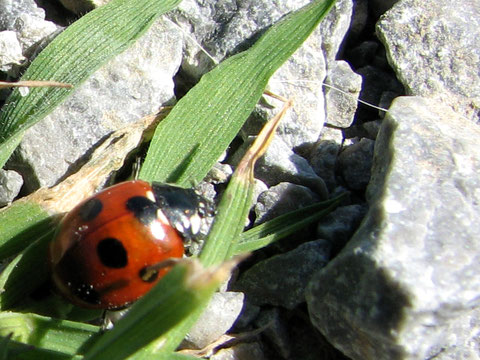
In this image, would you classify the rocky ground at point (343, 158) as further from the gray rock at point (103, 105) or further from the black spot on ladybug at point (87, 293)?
the black spot on ladybug at point (87, 293)

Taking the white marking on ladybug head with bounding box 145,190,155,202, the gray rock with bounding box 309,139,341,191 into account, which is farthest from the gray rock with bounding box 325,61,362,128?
the white marking on ladybug head with bounding box 145,190,155,202

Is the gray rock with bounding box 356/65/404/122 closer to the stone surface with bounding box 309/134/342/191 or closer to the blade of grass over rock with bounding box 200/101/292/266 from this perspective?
the stone surface with bounding box 309/134/342/191

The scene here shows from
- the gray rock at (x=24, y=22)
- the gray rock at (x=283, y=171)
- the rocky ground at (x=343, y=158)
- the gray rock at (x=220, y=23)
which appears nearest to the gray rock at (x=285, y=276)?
the rocky ground at (x=343, y=158)

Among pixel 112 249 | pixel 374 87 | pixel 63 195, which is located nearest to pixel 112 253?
pixel 112 249

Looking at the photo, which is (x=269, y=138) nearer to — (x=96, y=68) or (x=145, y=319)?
(x=96, y=68)

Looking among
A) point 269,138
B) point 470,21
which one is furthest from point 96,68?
point 470,21
